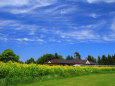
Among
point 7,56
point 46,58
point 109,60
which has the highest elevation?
point 7,56

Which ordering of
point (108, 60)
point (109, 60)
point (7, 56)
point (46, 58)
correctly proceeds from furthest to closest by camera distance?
point (46, 58) < point (108, 60) < point (109, 60) < point (7, 56)

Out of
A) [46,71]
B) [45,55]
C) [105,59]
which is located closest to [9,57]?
[45,55]

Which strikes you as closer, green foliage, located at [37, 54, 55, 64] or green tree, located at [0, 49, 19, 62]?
green tree, located at [0, 49, 19, 62]

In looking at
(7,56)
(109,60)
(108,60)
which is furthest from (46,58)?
(109,60)

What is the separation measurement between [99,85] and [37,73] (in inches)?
175

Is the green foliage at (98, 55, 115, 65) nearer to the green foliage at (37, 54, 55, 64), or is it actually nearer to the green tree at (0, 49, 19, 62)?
the green foliage at (37, 54, 55, 64)

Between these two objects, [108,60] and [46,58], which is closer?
[108,60]

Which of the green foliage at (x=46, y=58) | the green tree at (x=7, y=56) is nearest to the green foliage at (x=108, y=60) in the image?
the green foliage at (x=46, y=58)

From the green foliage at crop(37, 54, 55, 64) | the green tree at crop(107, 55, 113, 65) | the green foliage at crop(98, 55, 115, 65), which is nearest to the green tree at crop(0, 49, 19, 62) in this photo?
the green foliage at crop(37, 54, 55, 64)

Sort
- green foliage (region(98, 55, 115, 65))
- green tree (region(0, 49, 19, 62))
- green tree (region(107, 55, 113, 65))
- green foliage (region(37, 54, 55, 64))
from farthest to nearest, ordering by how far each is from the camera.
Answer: green foliage (region(37, 54, 55, 64))
green tree (region(107, 55, 113, 65))
green foliage (region(98, 55, 115, 65))
green tree (region(0, 49, 19, 62))

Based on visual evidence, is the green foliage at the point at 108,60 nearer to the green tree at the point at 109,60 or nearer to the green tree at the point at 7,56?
the green tree at the point at 109,60

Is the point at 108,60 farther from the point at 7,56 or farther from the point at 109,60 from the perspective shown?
the point at 7,56

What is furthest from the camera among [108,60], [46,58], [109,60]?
[46,58]

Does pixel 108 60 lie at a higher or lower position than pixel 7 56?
lower
